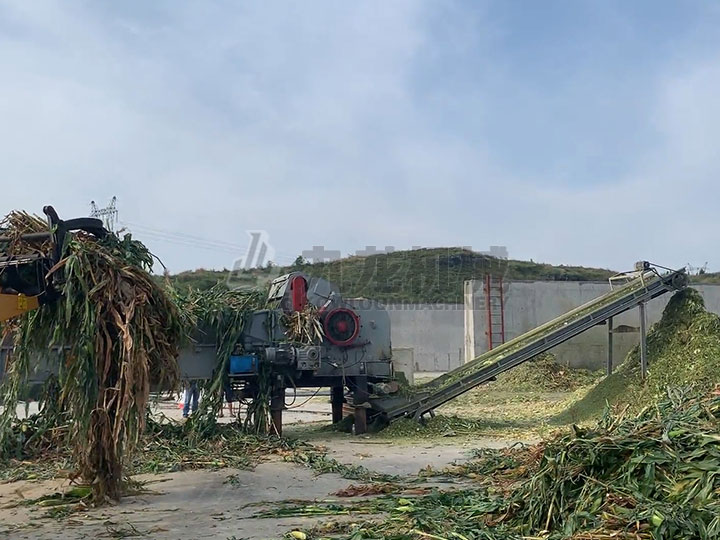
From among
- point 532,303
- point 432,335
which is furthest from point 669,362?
point 432,335

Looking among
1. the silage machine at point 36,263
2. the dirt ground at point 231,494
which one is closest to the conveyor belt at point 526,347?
the dirt ground at point 231,494

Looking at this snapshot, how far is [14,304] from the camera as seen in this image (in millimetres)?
6648

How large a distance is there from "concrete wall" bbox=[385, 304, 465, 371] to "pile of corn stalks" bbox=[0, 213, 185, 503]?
91.4 feet

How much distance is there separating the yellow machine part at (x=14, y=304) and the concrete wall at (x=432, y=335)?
28.8 meters

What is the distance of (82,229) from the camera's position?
751 centimetres

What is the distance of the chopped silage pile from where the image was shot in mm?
12406

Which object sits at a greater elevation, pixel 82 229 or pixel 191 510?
pixel 82 229

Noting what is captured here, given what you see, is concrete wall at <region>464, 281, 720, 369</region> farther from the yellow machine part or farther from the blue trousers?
the yellow machine part

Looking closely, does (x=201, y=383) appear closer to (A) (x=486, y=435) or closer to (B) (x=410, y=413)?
(B) (x=410, y=413)

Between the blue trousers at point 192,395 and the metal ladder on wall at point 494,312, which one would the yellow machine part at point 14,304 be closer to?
the blue trousers at point 192,395

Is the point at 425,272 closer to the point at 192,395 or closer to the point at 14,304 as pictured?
the point at 192,395

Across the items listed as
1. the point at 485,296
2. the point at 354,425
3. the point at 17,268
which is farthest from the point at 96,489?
the point at 485,296

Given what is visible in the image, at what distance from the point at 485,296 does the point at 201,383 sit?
50.1ft

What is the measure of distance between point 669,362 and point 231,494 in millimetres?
8456
